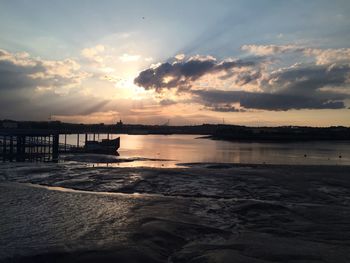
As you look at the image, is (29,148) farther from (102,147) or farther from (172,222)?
(172,222)

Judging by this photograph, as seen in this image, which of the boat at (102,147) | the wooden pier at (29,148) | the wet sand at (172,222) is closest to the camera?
the wet sand at (172,222)

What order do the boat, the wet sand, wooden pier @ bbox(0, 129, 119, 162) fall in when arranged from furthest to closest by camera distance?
the boat, wooden pier @ bbox(0, 129, 119, 162), the wet sand

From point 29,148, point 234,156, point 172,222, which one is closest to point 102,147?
point 29,148

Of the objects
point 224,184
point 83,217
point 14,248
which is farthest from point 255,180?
point 14,248

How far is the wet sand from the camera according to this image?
9516mm

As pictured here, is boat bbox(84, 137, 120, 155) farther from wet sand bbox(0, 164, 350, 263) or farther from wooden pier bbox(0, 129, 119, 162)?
wet sand bbox(0, 164, 350, 263)

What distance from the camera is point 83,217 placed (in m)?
13.6

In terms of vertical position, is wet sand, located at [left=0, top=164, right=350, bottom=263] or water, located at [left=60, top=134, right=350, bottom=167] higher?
wet sand, located at [left=0, top=164, right=350, bottom=263]

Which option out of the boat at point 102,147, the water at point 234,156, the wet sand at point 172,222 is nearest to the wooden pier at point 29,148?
the boat at point 102,147

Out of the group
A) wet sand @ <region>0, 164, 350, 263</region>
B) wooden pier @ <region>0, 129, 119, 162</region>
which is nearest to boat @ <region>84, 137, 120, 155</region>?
wooden pier @ <region>0, 129, 119, 162</region>

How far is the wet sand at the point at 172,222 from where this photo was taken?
9.52m

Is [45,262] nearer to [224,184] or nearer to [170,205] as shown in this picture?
[170,205]

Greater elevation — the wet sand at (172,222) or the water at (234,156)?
the wet sand at (172,222)

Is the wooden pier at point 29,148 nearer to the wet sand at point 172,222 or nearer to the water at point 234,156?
the water at point 234,156
